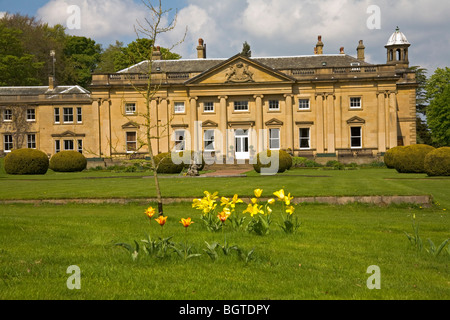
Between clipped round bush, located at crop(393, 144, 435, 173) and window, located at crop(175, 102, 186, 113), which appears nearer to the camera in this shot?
clipped round bush, located at crop(393, 144, 435, 173)

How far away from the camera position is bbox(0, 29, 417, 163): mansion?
1933 inches

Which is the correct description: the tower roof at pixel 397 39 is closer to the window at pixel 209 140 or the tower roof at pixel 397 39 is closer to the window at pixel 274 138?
the window at pixel 274 138

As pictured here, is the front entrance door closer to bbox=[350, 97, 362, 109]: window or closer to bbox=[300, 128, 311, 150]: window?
bbox=[300, 128, 311, 150]: window

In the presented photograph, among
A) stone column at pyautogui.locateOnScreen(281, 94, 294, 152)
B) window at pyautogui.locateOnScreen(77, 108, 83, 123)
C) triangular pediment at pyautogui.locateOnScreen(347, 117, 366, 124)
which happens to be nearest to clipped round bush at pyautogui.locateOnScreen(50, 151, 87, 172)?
window at pyautogui.locateOnScreen(77, 108, 83, 123)

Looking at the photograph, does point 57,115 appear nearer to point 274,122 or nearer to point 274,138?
point 274,122

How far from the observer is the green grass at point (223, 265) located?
5406 millimetres

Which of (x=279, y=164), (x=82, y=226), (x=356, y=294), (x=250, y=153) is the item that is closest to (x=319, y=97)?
(x=250, y=153)

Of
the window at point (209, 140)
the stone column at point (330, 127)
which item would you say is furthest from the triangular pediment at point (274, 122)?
the window at point (209, 140)

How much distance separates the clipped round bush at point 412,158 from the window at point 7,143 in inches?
1676

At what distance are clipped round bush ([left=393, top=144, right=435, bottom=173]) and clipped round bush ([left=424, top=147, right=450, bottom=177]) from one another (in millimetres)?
3668

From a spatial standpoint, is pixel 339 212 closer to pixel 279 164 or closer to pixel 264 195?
pixel 264 195

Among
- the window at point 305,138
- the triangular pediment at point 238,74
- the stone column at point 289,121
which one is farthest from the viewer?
the window at point 305,138

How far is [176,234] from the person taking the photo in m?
9.33

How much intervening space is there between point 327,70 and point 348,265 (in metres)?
45.2
